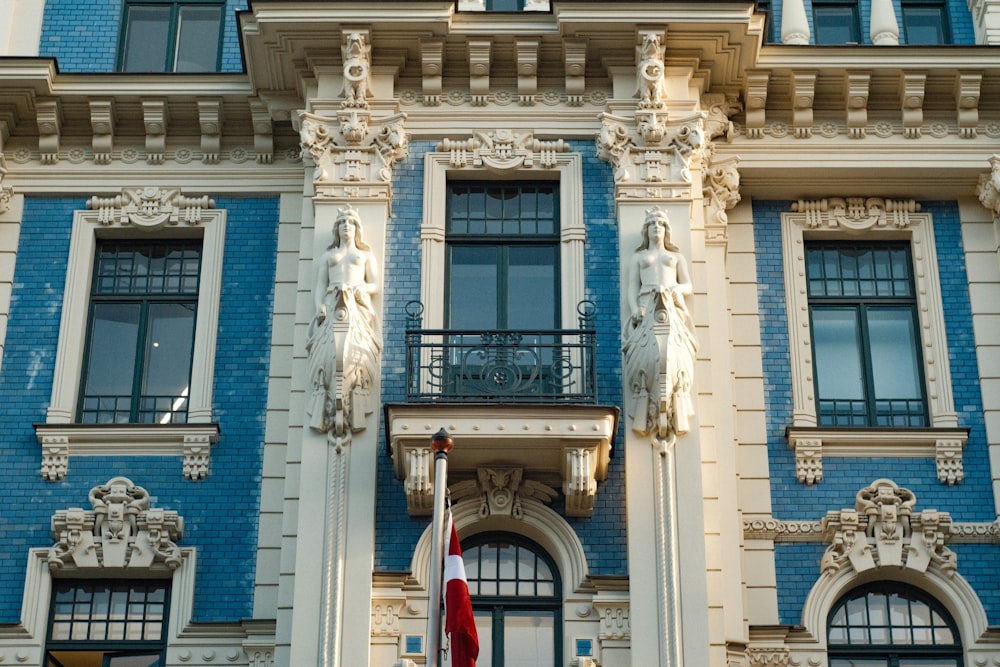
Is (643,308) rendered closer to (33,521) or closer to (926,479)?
(926,479)

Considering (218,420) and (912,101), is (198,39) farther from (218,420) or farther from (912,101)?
(912,101)

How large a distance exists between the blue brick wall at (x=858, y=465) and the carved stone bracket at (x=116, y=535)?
653 centimetres

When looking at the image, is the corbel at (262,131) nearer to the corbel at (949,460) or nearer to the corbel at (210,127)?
the corbel at (210,127)

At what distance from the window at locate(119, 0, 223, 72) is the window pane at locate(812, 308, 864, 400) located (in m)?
8.03

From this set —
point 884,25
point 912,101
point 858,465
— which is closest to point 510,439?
point 858,465

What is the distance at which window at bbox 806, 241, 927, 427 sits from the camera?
20.6 meters

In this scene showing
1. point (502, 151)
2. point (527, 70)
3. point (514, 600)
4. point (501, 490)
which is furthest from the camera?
point (527, 70)

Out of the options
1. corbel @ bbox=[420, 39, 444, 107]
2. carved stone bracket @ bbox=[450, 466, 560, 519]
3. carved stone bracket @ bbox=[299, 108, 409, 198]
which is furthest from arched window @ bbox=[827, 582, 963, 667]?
corbel @ bbox=[420, 39, 444, 107]

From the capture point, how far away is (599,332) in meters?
19.5

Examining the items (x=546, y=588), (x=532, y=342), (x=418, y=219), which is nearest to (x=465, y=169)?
(x=418, y=219)

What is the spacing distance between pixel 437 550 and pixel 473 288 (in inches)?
178

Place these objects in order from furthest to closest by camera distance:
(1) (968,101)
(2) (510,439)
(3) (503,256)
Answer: (1) (968,101), (3) (503,256), (2) (510,439)

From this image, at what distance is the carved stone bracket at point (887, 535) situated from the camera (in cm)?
1938

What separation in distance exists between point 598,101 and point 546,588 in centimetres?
583
